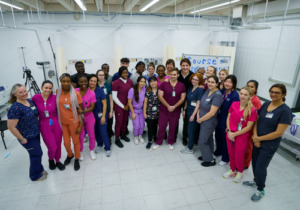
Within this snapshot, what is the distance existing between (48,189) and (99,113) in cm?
127

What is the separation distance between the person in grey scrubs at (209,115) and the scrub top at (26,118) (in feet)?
7.53

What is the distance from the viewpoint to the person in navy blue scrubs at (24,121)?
2105 mm

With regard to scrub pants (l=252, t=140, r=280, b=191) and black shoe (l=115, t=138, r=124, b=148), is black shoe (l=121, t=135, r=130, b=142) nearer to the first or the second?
black shoe (l=115, t=138, r=124, b=148)

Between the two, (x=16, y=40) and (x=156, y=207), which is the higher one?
(x=16, y=40)

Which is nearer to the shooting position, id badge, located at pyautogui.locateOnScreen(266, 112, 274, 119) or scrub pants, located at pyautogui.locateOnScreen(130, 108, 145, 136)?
id badge, located at pyautogui.locateOnScreen(266, 112, 274, 119)

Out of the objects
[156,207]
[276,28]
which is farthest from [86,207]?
[276,28]

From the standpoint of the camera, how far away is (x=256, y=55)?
631 centimetres

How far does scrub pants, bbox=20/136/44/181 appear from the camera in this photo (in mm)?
2330

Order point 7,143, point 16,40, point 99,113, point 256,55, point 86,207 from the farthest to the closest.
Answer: point 256,55 → point 16,40 → point 7,143 → point 99,113 → point 86,207

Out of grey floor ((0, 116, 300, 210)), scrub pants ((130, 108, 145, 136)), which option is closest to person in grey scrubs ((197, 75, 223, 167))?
grey floor ((0, 116, 300, 210))

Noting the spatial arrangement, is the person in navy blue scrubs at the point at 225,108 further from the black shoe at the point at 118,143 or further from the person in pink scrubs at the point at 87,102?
the person in pink scrubs at the point at 87,102

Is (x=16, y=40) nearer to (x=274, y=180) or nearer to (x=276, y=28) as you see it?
(x=274, y=180)

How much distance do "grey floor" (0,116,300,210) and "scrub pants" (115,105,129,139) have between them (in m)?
0.52

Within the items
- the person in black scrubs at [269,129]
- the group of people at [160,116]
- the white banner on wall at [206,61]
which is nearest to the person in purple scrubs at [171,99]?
the group of people at [160,116]
